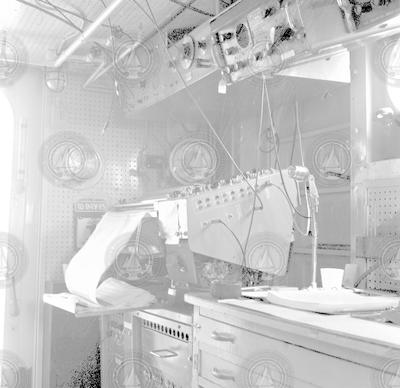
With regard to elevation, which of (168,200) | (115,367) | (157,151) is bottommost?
(115,367)

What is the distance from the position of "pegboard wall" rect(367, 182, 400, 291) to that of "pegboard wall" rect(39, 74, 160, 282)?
1794 mm

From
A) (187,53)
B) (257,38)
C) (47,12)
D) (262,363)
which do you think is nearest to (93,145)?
(47,12)

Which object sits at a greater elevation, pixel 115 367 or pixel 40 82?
pixel 40 82

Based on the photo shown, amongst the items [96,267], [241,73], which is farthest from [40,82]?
[241,73]

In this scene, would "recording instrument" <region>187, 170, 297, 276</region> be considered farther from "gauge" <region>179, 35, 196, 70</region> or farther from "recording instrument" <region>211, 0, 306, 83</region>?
"gauge" <region>179, 35, 196, 70</region>

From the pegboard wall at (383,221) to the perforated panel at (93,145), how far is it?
1.79m

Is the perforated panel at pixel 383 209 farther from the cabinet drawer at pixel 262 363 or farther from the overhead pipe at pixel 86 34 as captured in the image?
the overhead pipe at pixel 86 34

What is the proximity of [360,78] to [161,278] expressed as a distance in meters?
1.32

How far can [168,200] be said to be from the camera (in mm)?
2195

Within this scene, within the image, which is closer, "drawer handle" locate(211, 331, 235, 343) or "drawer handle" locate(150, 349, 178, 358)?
"drawer handle" locate(211, 331, 235, 343)

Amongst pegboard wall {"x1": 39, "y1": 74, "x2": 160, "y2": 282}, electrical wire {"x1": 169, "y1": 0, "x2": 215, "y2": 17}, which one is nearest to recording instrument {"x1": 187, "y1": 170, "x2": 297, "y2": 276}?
electrical wire {"x1": 169, "y1": 0, "x2": 215, "y2": 17}

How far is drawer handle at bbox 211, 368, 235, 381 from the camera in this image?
1606 mm

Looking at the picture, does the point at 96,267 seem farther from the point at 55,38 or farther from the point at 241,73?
the point at 55,38

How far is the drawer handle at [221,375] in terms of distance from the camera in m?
1.61
